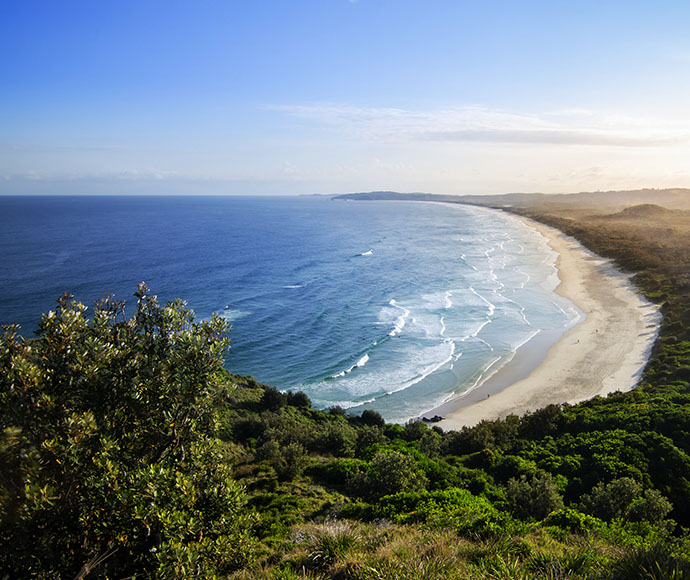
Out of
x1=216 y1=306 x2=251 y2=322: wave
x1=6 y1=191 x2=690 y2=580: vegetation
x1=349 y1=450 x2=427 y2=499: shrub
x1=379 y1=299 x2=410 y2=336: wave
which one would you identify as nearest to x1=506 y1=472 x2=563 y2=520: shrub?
x1=6 y1=191 x2=690 y2=580: vegetation

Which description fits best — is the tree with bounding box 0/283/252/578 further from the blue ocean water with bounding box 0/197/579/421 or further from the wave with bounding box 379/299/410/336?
the wave with bounding box 379/299/410/336

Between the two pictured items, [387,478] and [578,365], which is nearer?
[387,478]

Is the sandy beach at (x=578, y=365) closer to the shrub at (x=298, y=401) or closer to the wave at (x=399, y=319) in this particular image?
the shrub at (x=298, y=401)

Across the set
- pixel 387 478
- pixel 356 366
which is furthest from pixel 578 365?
pixel 387 478

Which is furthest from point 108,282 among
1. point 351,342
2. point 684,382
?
point 684,382

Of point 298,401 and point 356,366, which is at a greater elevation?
point 298,401

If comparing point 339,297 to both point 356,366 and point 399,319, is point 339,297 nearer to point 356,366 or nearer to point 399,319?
point 399,319
